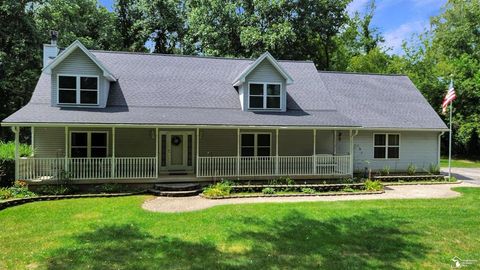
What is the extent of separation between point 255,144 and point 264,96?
97.7 inches

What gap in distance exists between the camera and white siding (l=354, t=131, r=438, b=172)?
18875mm

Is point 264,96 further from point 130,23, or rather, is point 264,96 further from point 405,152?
point 130,23

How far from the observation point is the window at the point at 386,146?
1917 centimetres

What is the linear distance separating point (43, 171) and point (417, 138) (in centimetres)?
1909

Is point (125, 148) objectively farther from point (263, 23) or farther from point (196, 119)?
point (263, 23)

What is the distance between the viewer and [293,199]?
1335 cm

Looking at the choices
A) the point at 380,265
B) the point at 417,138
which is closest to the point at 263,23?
the point at 417,138

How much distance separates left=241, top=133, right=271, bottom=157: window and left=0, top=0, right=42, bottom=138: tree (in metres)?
19.3

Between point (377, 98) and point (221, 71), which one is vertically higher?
point (221, 71)

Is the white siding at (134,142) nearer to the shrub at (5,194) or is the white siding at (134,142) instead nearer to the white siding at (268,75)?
the shrub at (5,194)

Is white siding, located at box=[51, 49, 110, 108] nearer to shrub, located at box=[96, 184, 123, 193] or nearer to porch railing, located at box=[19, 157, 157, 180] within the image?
porch railing, located at box=[19, 157, 157, 180]

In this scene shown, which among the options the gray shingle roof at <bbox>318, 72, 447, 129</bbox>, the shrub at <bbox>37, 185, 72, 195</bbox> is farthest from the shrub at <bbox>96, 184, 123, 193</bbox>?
A: the gray shingle roof at <bbox>318, 72, 447, 129</bbox>

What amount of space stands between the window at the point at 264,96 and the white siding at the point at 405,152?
5093 mm

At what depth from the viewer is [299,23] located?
107 ft
